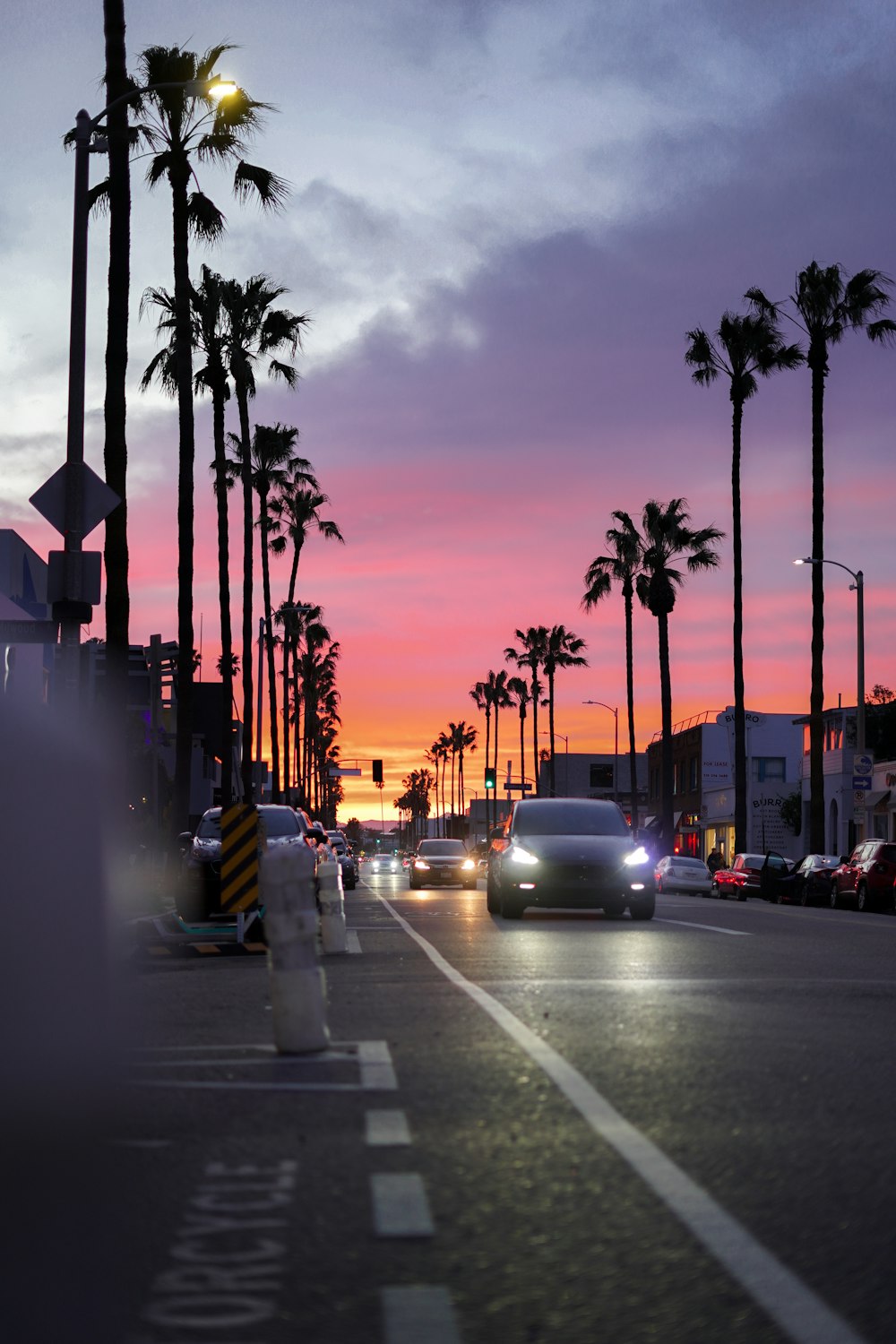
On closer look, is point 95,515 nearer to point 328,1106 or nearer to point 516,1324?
point 328,1106

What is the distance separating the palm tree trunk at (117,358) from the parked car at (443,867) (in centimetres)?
3050

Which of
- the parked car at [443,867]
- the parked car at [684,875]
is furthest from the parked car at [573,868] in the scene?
the parked car at [684,875]

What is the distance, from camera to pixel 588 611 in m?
82.2

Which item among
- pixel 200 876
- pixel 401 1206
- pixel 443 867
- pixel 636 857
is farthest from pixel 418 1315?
pixel 443 867

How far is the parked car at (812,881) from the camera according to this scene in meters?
46.7

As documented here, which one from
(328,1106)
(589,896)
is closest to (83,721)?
(589,896)

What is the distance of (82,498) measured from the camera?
21.7 m

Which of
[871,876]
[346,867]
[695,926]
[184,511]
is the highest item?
[184,511]

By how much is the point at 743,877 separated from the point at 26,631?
39228 millimetres

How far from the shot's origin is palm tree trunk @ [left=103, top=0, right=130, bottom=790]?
2706 centimetres

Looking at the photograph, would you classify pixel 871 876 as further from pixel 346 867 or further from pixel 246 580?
pixel 246 580

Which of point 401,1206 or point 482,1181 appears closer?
point 401,1206

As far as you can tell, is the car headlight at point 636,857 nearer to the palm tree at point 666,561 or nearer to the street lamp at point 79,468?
the street lamp at point 79,468

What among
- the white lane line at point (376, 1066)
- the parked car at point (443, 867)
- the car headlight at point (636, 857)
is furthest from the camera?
the parked car at point (443, 867)
